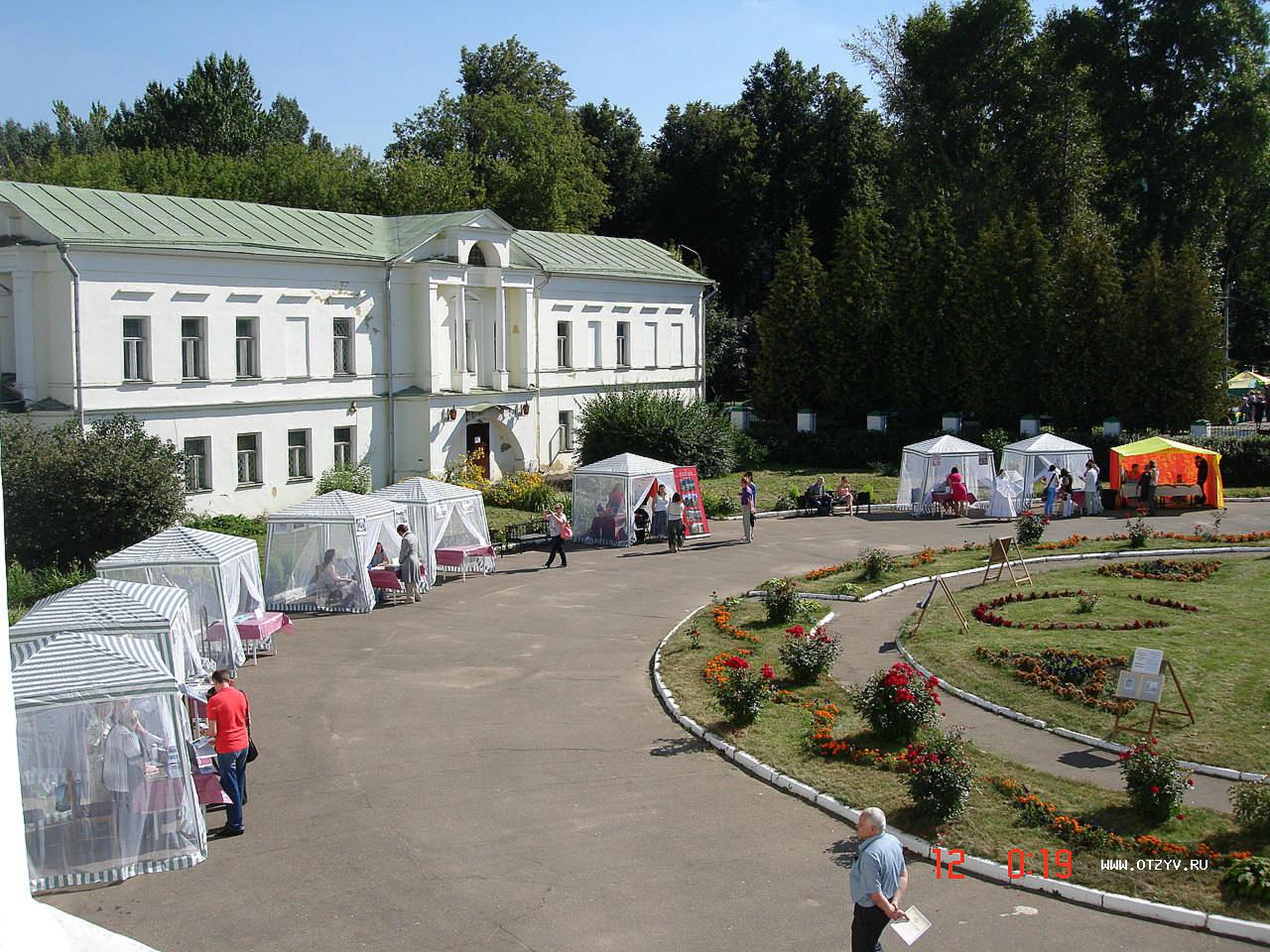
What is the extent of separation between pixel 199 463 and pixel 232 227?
7.36m

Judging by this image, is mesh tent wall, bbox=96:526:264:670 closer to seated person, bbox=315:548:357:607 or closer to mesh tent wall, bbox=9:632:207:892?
seated person, bbox=315:548:357:607

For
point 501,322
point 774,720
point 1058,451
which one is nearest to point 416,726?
point 774,720

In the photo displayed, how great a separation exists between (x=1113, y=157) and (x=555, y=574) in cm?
3905

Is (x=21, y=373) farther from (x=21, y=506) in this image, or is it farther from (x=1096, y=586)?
(x=1096, y=586)

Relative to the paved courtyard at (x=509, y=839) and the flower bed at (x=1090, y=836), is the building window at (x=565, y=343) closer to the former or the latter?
the paved courtyard at (x=509, y=839)

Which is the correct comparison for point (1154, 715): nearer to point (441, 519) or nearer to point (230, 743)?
point (230, 743)

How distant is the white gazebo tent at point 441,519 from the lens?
2733 cm

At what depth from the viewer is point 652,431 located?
1651 inches

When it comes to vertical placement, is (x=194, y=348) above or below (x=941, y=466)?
above

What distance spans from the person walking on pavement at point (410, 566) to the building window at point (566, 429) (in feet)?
73.5

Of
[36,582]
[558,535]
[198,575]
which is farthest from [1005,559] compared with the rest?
[36,582]

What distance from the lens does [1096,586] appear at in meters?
24.6

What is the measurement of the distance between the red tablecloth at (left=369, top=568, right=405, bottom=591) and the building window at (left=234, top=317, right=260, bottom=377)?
13.7m

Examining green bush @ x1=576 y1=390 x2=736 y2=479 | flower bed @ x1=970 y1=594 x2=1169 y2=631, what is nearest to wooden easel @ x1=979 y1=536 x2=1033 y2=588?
flower bed @ x1=970 y1=594 x2=1169 y2=631
